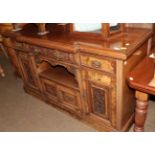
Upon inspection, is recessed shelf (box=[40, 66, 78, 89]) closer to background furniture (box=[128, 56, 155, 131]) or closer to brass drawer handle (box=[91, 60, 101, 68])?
brass drawer handle (box=[91, 60, 101, 68])

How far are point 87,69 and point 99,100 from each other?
0.31m

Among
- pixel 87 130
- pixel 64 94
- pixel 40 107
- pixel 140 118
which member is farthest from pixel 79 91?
pixel 40 107

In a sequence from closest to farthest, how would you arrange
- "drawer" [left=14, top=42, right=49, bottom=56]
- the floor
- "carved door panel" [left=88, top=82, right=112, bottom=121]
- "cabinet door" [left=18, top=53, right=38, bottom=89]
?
"carved door panel" [left=88, top=82, right=112, bottom=121]
"drawer" [left=14, top=42, right=49, bottom=56]
the floor
"cabinet door" [left=18, top=53, right=38, bottom=89]

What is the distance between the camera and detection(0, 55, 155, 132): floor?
1735mm

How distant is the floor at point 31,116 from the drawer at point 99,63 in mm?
723

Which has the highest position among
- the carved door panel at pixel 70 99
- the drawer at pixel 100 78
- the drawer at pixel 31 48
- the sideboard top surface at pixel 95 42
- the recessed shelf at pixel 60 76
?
the sideboard top surface at pixel 95 42

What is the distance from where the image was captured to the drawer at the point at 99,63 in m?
1.16

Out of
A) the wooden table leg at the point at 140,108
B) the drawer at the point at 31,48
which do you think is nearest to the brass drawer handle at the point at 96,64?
the wooden table leg at the point at 140,108

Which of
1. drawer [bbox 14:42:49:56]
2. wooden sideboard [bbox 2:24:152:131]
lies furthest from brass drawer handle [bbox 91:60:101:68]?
drawer [bbox 14:42:49:56]

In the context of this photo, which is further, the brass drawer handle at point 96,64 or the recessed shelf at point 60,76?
the recessed shelf at point 60,76

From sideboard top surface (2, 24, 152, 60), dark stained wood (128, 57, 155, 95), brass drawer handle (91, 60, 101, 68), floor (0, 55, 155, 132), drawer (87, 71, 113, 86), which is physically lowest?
floor (0, 55, 155, 132)

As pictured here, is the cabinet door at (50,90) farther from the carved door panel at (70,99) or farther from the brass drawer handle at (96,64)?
the brass drawer handle at (96,64)
